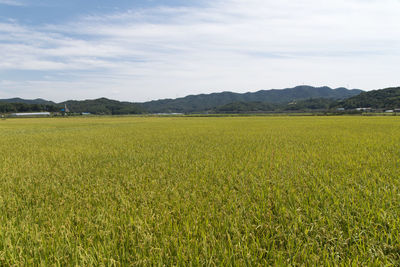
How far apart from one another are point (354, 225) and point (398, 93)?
182585 millimetres

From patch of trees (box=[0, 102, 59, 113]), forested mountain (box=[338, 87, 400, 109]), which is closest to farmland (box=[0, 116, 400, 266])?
forested mountain (box=[338, 87, 400, 109])

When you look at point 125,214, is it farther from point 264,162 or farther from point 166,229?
point 264,162

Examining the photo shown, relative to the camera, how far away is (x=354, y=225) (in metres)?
2.74

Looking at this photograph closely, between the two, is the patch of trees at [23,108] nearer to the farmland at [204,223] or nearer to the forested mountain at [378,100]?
the farmland at [204,223]

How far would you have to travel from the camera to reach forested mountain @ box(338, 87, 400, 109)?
397ft

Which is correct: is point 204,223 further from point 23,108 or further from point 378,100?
point 23,108

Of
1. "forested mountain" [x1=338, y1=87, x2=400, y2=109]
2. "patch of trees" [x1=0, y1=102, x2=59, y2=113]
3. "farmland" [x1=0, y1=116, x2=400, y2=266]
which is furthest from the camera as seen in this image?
"patch of trees" [x1=0, y1=102, x2=59, y2=113]

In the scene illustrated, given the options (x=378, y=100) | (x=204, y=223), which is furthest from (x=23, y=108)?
(x=378, y=100)

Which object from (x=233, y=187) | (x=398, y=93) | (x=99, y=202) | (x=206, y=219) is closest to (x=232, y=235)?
(x=206, y=219)

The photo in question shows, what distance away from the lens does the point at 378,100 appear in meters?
132

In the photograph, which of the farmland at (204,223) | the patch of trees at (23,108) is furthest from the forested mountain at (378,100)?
the patch of trees at (23,108)

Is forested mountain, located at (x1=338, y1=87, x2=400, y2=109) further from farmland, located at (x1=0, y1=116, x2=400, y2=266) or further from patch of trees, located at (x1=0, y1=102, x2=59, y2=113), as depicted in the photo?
patch of trees, located at (x1=0, y1=102, x2=59, y2=113)

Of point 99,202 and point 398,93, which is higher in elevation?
point 398,93

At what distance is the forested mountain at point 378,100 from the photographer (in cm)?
12094
